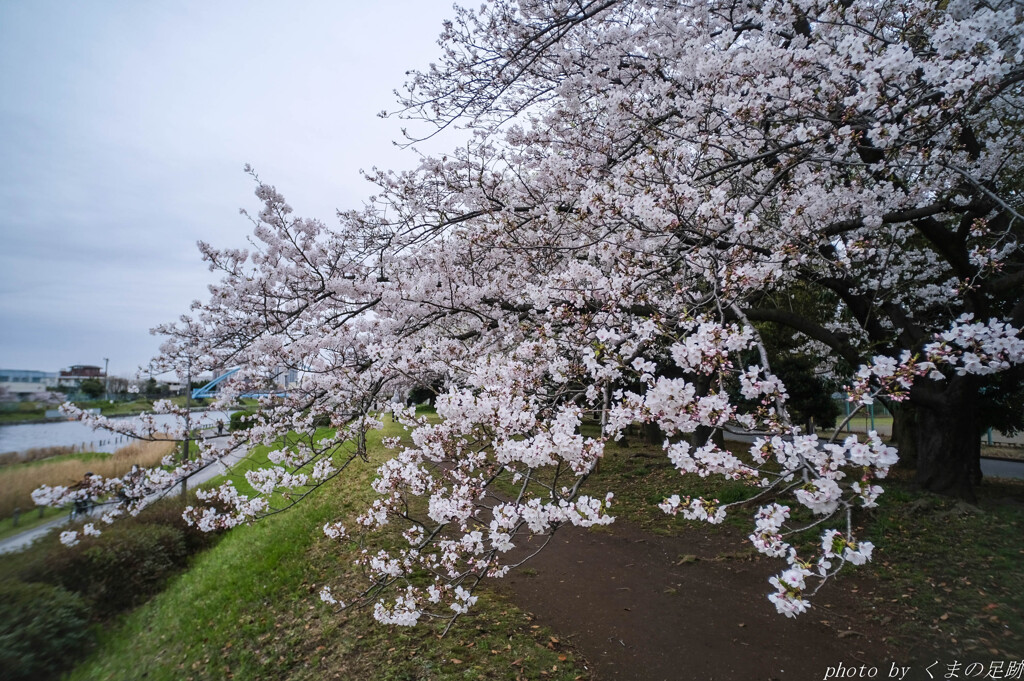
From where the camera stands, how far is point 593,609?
15.8 feet

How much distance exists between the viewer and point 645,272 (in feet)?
11.2

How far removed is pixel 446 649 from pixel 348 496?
21.7 feet

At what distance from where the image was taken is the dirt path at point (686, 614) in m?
3.70

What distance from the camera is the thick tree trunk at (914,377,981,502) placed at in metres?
6.11

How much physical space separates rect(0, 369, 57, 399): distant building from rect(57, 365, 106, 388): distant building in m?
0.19

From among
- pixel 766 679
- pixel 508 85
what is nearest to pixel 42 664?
pixel 766 679

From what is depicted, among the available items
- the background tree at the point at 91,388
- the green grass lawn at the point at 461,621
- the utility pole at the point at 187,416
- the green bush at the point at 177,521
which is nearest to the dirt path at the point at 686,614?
the green grass lawn at the point at 461,621

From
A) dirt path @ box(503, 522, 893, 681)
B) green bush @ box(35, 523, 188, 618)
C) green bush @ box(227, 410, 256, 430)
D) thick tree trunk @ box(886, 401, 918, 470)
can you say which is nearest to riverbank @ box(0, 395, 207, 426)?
green bush @ box(227, 410, 256, 430)

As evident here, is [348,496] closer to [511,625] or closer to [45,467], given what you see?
[45,467]

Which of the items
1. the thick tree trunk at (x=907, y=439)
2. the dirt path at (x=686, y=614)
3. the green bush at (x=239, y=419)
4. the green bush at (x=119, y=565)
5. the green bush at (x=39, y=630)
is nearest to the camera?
the dirt path at (x=686, y=614)

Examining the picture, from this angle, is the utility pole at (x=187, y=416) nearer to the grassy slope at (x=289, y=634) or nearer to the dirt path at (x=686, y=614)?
the grassy slope at (x=289, y=634)

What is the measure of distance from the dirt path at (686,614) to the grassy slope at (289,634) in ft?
1.35

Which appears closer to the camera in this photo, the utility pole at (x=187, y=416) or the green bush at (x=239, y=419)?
the utility pole at (x=187, y=416)

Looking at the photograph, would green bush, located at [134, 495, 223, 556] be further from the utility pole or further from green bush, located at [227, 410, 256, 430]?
green bush, located at [227, 410, 256, 430]
